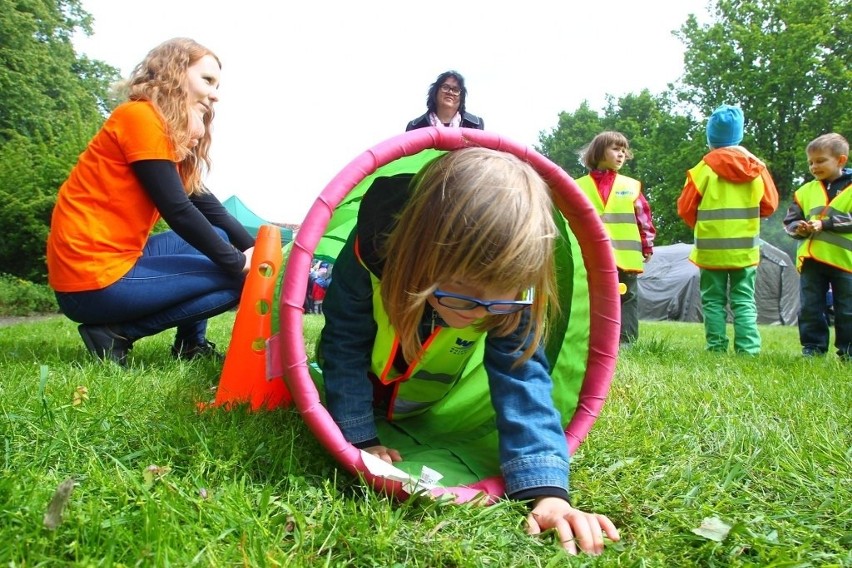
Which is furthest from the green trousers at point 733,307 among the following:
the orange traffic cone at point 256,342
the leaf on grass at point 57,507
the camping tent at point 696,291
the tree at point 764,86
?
the tree at point 764,86

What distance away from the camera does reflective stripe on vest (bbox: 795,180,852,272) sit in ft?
14.9

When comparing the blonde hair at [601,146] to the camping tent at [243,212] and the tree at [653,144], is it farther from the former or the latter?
the tree at [653,144]

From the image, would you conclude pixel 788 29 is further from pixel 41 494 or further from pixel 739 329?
pixel 41 494

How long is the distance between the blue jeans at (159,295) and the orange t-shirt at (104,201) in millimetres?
76

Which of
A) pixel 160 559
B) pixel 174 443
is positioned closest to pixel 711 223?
pixel 174 443

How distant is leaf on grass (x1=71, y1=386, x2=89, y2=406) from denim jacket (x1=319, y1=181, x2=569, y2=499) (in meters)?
0.76

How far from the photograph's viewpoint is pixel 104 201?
267 centimetres

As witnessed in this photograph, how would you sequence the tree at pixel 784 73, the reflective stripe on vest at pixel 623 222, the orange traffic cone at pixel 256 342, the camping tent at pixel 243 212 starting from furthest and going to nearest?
the tree at pixel 784 73 < the camping tent at pixel 243 212 < the reflective stripe on vest at pixel 623 222 < the orange traffic cone at pixel 256 342

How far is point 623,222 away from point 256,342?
3688 mm

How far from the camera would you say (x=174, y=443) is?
66.0 inches

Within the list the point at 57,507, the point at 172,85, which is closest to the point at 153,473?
the point at 57,507

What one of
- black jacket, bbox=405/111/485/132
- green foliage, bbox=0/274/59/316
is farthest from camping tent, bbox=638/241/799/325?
green foliage, bbox=0/274/59/316

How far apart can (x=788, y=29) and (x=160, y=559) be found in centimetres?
3059

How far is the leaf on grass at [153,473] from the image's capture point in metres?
1.41
